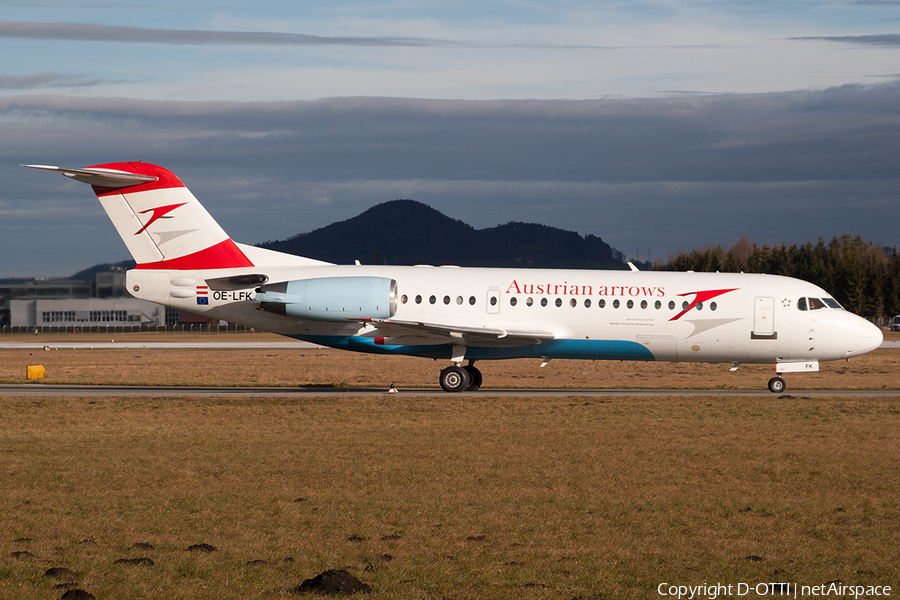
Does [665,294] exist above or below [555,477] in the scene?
above

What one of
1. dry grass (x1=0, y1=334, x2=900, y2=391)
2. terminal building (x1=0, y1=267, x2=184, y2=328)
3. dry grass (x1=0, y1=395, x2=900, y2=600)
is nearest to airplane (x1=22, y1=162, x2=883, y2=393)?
dry grass (x1=0, y1=334, x2=900, y2=391)

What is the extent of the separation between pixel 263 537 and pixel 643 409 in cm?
1547

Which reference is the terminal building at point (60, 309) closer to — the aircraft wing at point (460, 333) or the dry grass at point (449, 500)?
the aircraft wing at point (460, 333)

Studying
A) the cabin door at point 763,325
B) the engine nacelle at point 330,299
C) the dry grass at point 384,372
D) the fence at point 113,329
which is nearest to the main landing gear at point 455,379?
the engine nacelle at point 330,299

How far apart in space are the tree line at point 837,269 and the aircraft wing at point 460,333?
8734 cm

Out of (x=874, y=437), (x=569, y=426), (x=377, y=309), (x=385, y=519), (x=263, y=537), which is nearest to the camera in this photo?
(x=263, y=537)

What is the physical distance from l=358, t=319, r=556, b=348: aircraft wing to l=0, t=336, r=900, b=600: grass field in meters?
3.04

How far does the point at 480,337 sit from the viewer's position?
95.6 feet

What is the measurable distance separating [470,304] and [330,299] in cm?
468

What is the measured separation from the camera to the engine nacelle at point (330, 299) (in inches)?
1139

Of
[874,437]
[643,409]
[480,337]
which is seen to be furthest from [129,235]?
[874,437]

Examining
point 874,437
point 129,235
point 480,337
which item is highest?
point 129,235

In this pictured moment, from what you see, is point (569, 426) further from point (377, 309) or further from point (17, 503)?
point (17, 503)

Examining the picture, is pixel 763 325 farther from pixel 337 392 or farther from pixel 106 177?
pixel 106 177
